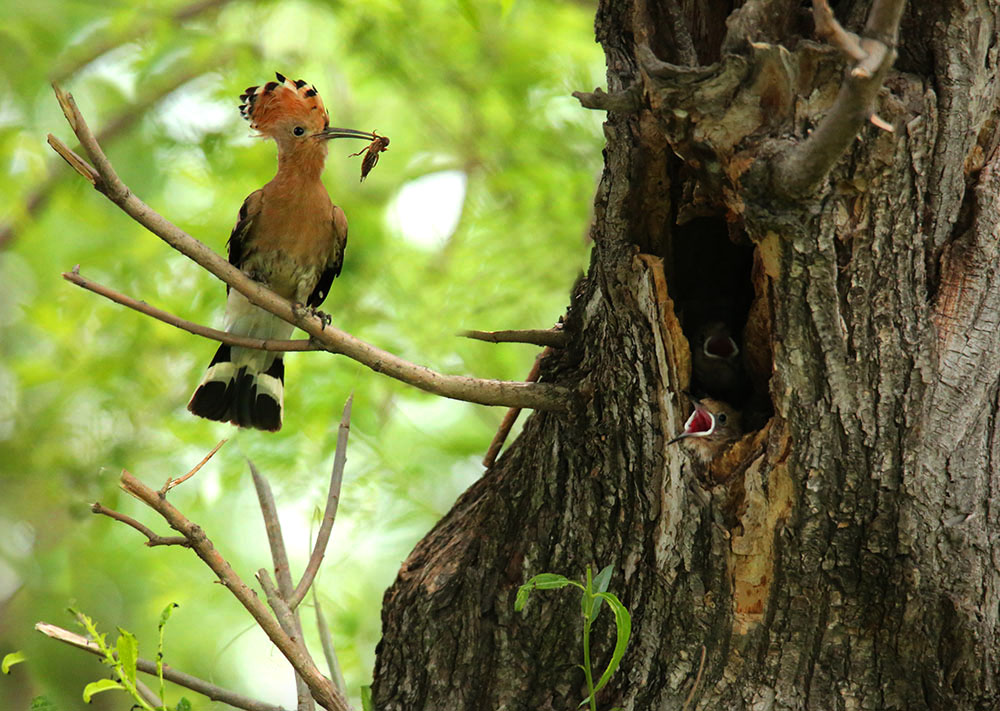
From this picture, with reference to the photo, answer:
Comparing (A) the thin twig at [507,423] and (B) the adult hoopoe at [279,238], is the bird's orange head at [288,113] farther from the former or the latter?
(A) the thin twig at [507,423]

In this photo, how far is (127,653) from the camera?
224 cm

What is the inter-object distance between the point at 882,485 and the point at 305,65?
18.2 feet

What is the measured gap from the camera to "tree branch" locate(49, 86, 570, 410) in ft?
7.68

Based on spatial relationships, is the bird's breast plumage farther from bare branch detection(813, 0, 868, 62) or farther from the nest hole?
bare branch detection(813, 0, 868, 62)

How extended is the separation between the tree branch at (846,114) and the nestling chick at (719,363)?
5.91ft

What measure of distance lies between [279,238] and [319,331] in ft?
5.69

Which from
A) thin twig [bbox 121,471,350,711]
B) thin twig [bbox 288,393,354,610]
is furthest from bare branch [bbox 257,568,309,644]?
thin twig [bbox 121,471,350,711]

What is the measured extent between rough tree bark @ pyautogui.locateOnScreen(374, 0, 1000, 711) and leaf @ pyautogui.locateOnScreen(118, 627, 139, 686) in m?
1.36

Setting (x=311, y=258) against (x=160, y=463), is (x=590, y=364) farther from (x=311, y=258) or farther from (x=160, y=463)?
(x=160, y=463)

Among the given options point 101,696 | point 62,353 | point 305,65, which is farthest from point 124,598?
point 305,65

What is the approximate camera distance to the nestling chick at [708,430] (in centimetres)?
270

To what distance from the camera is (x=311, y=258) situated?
4332 mm

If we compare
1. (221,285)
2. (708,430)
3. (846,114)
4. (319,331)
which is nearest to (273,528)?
(319,331)

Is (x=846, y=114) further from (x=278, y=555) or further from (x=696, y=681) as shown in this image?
(x=278, y=555)
